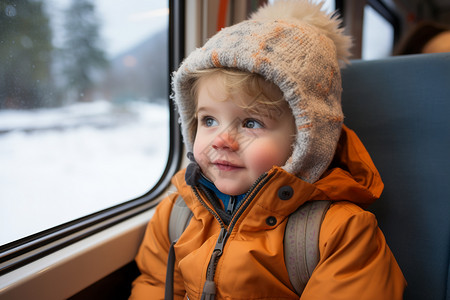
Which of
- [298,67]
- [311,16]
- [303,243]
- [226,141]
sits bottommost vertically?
[303,243]

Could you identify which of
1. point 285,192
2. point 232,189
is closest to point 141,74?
point 232,189

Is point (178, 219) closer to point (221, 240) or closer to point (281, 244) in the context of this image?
point (221, 240)

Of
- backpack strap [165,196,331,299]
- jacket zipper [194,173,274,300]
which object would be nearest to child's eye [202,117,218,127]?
jacket zipper [194,173,274,300]

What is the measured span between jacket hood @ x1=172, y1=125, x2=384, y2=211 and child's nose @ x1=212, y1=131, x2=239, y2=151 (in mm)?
123

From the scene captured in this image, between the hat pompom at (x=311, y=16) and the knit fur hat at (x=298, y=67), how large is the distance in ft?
0.04

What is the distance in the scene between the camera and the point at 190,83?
3.30 feet

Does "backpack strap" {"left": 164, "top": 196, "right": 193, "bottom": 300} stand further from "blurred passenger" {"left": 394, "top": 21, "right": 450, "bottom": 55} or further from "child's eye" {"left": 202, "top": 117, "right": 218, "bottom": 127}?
"blurred passenger" {"left": 394, "top": 21, "right": 450, "bottom": 55}

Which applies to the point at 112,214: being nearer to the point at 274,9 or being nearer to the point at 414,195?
the point at 274,9

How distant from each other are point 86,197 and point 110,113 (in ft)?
1.92

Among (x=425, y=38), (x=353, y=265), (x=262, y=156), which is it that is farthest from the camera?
(x=425, y=38)

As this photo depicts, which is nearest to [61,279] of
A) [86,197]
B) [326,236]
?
[86,197]

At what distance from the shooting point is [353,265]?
76cm

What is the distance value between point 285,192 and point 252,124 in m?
0.21

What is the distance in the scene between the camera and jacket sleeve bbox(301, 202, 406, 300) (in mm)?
729
